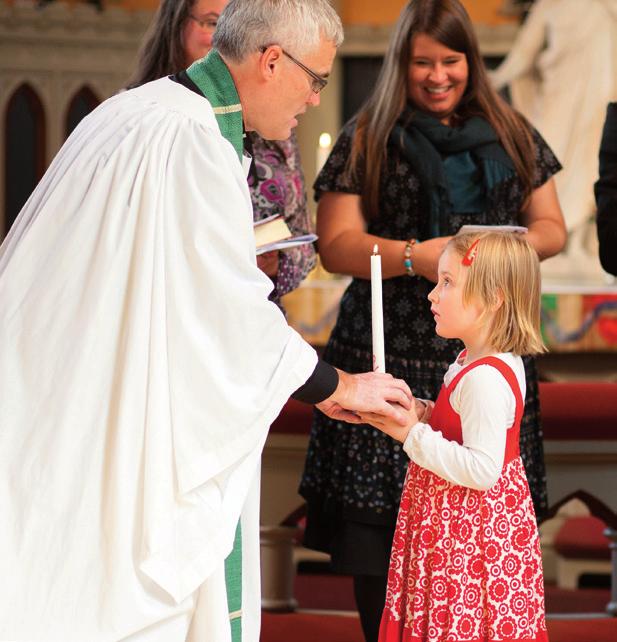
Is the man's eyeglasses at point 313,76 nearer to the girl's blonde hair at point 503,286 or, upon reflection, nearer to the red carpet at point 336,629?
the girl's blonde hair at point 503,286

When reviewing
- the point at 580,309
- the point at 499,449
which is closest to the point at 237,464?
the point at 499,449

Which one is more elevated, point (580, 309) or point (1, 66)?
point (1, 66)

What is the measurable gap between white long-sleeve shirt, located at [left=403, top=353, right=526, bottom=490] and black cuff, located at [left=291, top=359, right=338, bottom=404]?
22 cm

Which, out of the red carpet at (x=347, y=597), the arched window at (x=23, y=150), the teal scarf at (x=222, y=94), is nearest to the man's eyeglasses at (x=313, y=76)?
the teal scarf at (x=222, y=94)

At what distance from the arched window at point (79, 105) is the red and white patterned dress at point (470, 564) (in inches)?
282

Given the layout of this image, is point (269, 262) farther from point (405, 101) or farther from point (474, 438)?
point (474, 438)

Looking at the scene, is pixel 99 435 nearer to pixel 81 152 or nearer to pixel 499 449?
pixel 81 152

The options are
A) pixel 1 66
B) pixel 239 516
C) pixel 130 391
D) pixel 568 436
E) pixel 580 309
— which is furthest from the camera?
pixel 1 66

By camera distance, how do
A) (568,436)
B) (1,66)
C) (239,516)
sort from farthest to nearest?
(1,66) → (568,436) → (239,516)

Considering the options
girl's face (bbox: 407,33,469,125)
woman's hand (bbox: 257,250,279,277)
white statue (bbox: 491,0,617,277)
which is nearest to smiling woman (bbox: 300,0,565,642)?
girl's face (bbox: 407,33,469,125)

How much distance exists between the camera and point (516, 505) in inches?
117

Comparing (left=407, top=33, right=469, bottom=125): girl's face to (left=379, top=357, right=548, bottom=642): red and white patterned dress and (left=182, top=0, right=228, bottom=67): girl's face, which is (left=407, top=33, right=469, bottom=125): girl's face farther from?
(left=379, top=357, right=548, bottom=642): red and white patterned dress

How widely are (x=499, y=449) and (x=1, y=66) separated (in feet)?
24.7

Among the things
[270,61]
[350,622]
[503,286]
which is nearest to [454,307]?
[503,286]
